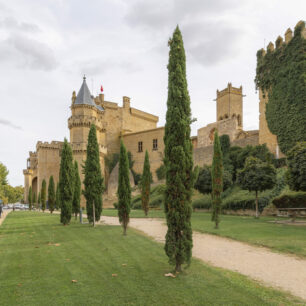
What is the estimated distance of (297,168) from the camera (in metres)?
14.7

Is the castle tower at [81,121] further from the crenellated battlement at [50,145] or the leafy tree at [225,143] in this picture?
the leafy tree at [225,143]

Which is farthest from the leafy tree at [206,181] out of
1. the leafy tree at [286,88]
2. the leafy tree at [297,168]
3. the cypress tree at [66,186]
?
the cypress tree at [66,186]

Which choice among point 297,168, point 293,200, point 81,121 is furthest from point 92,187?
point 81,121

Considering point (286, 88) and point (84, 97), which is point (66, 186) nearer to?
point (286, 88)

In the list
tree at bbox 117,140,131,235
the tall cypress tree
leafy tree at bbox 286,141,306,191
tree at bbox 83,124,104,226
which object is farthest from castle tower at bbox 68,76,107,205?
the tall cypress tree

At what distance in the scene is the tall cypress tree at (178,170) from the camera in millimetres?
6691

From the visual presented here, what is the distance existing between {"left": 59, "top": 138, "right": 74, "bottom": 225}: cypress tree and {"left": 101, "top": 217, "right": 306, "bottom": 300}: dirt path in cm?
913

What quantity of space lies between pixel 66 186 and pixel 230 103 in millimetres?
39779

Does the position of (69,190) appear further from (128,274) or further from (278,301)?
(278,301)

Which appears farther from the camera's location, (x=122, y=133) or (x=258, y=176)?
(x=122, y=133)

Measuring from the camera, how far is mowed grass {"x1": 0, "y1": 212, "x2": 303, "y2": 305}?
5.09 metres

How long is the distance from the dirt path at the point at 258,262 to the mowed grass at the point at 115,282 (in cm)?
49

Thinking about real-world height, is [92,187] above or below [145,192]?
above

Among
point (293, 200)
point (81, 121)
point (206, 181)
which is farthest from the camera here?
point (81, 121)
